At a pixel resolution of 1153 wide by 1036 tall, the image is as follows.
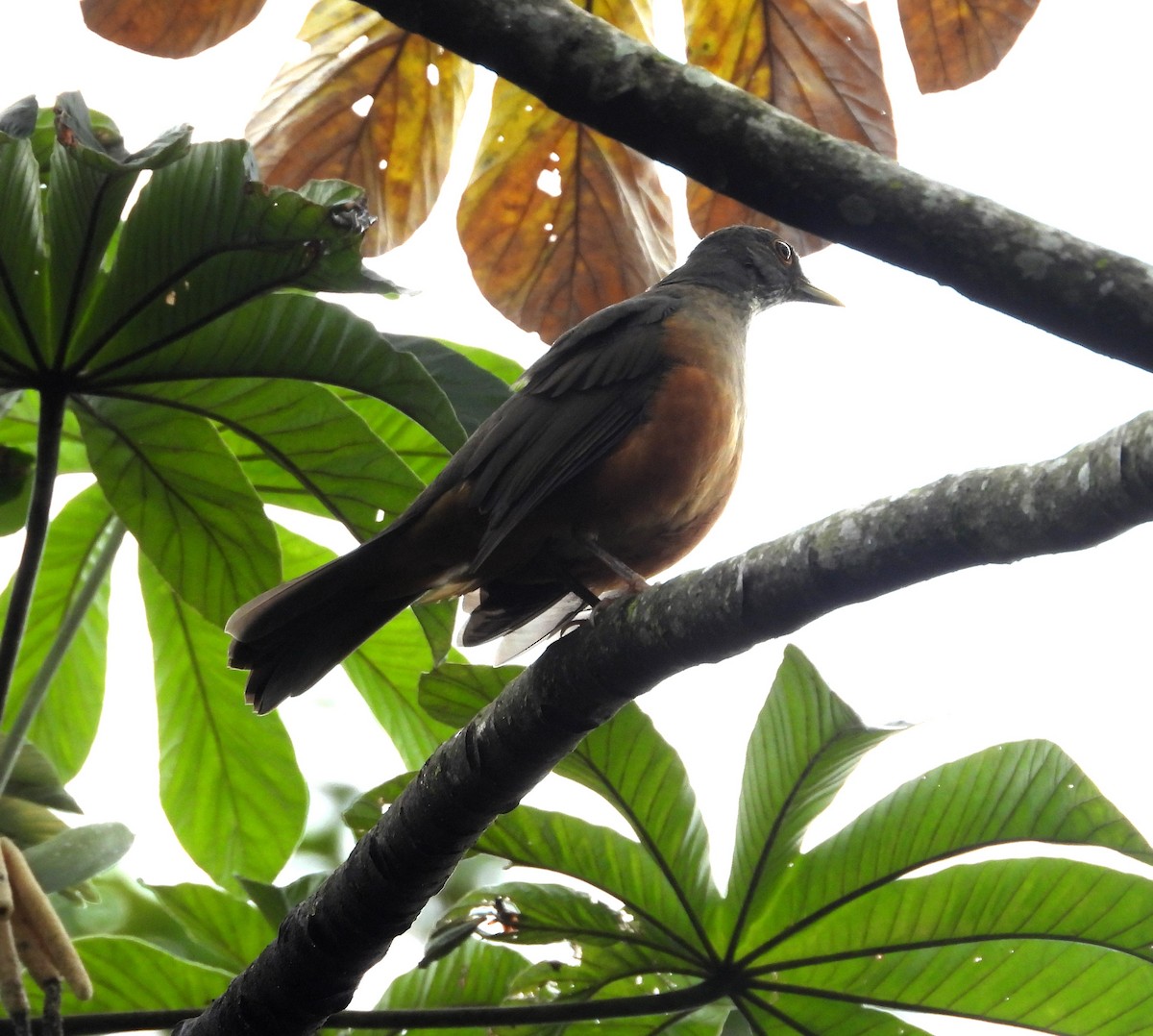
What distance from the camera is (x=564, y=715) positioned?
6.66ft

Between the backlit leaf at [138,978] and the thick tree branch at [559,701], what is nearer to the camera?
the thick tree branch at [559,701]

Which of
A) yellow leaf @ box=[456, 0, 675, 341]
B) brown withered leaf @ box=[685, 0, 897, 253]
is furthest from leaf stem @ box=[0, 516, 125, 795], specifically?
brown withered leaf @ box=[685, 0, 897, 253]

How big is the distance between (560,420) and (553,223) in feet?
1.98

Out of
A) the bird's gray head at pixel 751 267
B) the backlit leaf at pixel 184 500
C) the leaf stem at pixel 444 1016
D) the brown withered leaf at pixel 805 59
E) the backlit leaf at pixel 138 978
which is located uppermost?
the bird's gray head at pixel 751 267

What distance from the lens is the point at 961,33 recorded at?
2.98 meters

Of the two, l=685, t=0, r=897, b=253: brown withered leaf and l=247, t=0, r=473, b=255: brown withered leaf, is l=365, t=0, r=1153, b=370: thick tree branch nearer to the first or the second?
l=685, t=0, r=897, b=253: brown withered leaf

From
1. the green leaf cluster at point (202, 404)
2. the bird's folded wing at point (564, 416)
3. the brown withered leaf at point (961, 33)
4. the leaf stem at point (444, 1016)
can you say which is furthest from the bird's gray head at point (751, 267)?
the leaf stem at point (444, 1016)

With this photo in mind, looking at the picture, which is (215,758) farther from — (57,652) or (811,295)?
(811,295)

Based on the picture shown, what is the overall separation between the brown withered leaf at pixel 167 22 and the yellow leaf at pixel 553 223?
743mm

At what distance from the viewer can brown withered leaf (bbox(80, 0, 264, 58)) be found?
2.99m

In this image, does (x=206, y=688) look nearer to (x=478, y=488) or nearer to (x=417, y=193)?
(x=478, y=488)

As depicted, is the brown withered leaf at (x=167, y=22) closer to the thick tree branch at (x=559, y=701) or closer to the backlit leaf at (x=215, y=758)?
the backlit leaf at (x=215, y=758)

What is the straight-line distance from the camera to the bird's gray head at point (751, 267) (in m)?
4.26

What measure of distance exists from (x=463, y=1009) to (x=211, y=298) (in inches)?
54.3
